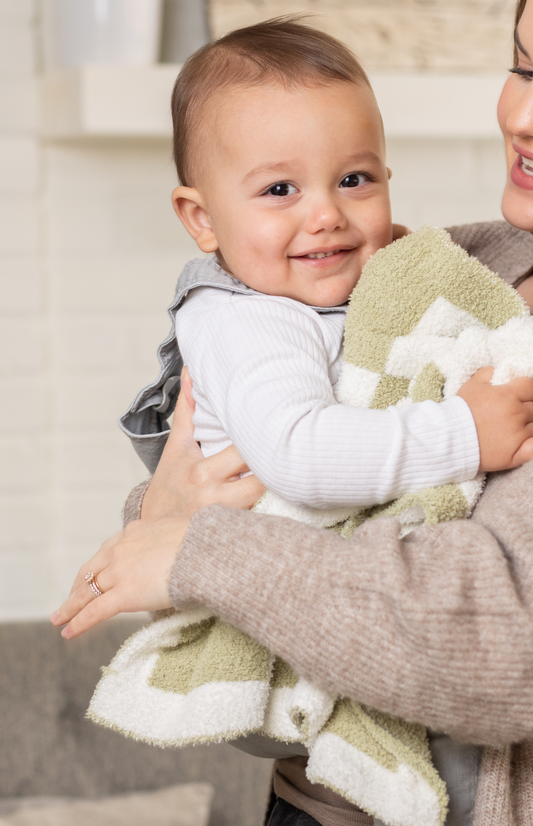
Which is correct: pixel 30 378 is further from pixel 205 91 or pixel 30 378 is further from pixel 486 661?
pixel 486 661

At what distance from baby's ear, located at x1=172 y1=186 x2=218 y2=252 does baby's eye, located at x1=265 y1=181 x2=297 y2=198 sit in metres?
0.13

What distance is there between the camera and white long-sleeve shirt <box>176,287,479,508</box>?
0.85 meters

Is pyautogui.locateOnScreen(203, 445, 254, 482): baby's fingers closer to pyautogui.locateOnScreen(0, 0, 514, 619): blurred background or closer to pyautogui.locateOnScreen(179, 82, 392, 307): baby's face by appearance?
pyautogui.locateOnScreen(179, 82, 392, 307): baby's face

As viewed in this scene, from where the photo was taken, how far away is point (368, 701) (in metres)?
0.78

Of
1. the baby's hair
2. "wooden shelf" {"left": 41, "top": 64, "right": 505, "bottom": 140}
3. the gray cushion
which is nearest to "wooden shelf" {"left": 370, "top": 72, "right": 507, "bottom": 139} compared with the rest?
"wooden shelf" {"left": 41, "top": 64, "right": 505, "bottom": 140}

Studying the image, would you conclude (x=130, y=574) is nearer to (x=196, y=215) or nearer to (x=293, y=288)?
(x=293, y=288)

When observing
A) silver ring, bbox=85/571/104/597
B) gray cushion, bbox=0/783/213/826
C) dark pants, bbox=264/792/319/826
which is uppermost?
silver ring, bbox=85/571/104/597

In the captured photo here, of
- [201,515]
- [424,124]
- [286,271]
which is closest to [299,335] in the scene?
[286,271]

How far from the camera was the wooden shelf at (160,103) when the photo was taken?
198 centimetres

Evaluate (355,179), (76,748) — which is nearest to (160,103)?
(355,179)

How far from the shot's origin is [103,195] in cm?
222

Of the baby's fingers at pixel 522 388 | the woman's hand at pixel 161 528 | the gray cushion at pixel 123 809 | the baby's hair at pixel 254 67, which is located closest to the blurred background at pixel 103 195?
the gray cushion at pixel 123 809

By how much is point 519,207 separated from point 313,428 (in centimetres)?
45

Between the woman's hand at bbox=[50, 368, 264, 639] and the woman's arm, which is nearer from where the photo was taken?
the woman's arm
